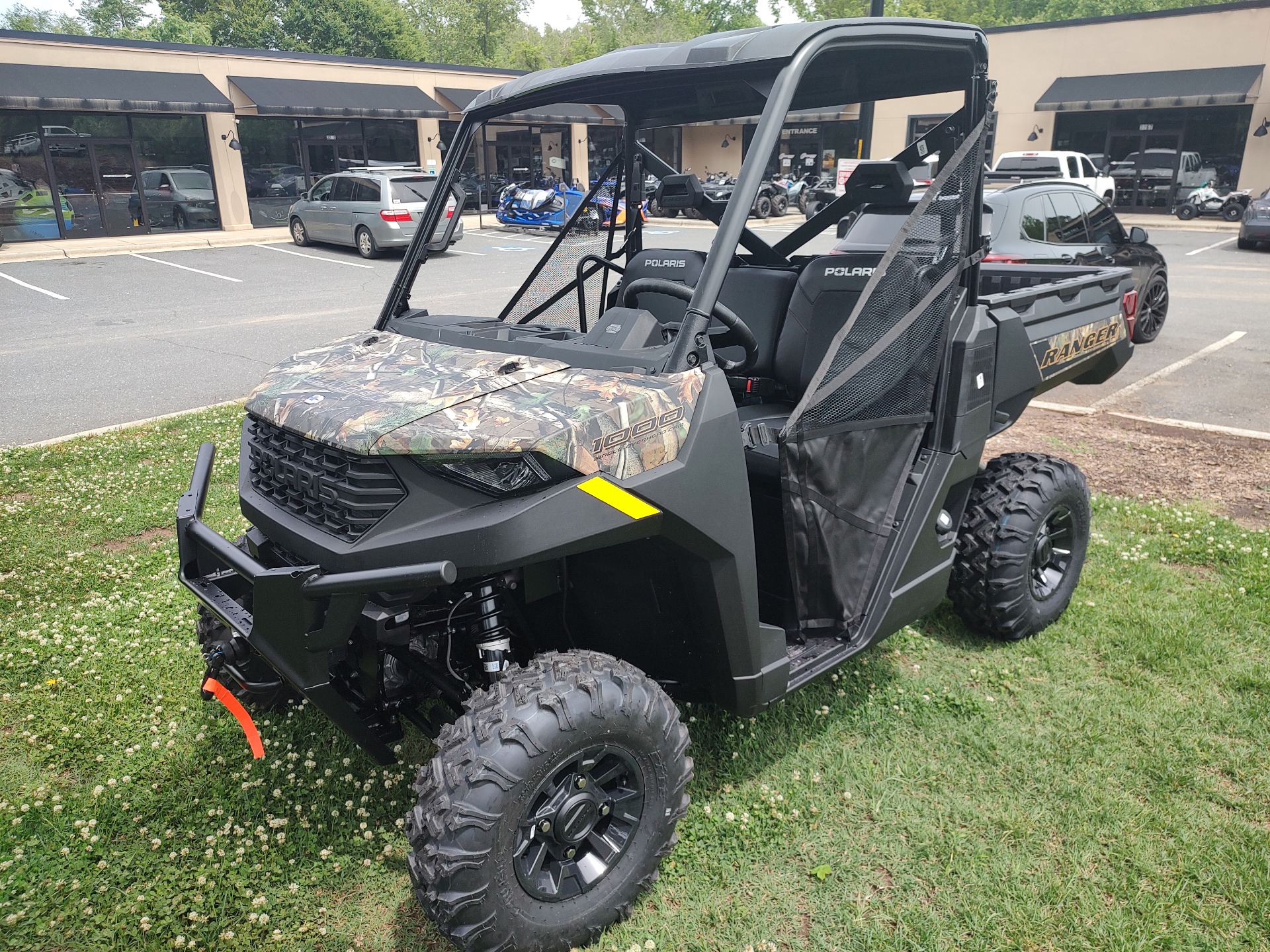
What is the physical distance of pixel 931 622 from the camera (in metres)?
4.25

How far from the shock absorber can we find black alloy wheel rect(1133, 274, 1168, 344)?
962 cm

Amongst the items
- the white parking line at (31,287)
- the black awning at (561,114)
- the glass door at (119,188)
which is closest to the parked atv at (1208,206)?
the white parking line at (31,287)

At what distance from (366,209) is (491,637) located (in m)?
18.4

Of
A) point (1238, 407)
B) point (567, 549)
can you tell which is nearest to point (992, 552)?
point (567, 549)

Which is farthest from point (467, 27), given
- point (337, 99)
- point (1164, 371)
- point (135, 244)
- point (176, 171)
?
point (1164, 371)

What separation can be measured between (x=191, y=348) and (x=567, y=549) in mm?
9769

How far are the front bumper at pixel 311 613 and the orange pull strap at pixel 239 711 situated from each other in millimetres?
264

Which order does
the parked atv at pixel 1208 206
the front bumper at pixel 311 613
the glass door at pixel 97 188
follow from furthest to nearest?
the parked atv at pixel 1208 206 < the glass door at pixel 97 188 < the front bumper at pixel 311 613

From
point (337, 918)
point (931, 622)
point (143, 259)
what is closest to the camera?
point (337, 918)

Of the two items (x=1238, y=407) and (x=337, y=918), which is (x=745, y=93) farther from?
(x=1238, y=407)

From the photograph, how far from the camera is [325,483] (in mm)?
2270

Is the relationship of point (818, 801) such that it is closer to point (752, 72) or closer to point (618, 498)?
point (618, 498)

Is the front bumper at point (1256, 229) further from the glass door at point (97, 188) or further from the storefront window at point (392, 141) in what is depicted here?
the glass door at point (97, 188)

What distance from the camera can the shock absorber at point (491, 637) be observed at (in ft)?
8.06
